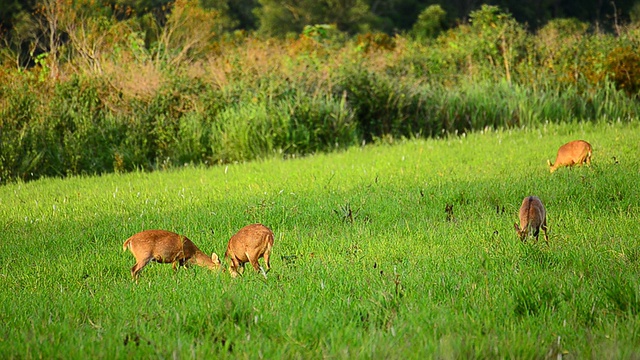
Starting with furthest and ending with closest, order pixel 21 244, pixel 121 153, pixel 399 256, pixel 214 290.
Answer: pixel 121 153
pixel 21 244
pixel 399 256
pixel 214 290

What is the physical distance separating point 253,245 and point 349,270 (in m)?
0.72

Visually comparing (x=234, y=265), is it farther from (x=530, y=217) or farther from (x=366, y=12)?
(x=366, y=12)

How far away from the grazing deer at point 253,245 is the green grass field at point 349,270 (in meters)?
0.14

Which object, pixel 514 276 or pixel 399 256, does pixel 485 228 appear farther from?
pixel 514 276

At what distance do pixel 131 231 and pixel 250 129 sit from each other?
650cm

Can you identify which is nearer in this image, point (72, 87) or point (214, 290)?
point (214, 290)

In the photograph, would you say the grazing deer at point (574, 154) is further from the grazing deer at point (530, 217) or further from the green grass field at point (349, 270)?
the grazing deer at point (530, 217)

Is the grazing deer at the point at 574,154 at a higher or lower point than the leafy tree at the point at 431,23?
higher

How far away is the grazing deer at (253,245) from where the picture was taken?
5.21 meters

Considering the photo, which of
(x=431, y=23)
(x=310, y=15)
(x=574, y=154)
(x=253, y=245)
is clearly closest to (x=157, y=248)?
(x=253, y=245)

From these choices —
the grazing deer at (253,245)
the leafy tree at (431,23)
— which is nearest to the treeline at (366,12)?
the leafy tree at (431,23)

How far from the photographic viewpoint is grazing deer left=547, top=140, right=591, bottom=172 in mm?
8711

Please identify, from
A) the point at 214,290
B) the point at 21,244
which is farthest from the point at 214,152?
the point at 214,290

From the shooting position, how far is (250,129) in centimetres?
1366
